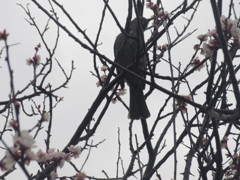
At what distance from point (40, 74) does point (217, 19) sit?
2.20 meters

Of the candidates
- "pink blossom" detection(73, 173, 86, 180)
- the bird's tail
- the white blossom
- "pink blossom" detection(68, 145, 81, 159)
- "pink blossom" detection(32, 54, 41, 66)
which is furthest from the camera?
the bird's tail

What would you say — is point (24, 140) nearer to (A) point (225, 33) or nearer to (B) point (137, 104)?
(A) point (225, 33)

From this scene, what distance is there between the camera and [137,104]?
15.5ft

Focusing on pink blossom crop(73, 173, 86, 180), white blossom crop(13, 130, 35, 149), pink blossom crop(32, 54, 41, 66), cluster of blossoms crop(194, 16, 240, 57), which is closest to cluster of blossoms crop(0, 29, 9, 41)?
white blossom crop(13, 130, 35, 149)

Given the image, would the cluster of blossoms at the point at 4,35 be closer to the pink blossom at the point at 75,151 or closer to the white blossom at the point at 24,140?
the white blossom at the point at 24,140

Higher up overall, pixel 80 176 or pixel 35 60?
pixel 35 60

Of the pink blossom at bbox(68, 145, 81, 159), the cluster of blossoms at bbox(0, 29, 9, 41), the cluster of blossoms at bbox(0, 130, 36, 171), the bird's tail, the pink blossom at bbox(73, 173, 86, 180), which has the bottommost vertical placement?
the cluster of blossoms at bbox(0, 130, 36, 171)

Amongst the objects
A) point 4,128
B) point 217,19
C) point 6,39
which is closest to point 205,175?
point 217,19

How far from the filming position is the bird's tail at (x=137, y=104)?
4434mm

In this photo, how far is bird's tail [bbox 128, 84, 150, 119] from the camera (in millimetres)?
4434

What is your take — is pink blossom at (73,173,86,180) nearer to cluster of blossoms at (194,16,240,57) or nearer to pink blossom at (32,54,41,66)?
cluster of blossoms at (194,16,240,57)

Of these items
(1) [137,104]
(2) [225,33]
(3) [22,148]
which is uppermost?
(1) [137,104]

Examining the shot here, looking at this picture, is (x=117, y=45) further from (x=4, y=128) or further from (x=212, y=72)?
(x=212, y=72)

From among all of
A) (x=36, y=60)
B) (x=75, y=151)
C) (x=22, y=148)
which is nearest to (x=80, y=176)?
(x=75, y=151)
